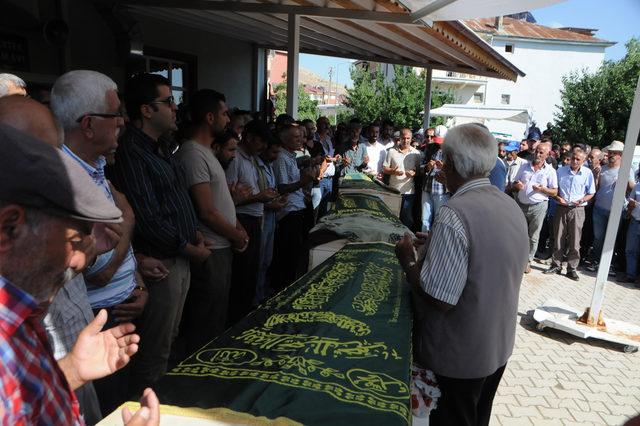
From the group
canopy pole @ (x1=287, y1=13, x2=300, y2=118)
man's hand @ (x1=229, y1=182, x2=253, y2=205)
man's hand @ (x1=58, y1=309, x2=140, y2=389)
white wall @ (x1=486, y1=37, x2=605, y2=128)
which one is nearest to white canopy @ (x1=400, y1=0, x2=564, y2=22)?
canopy pole @ (x1=287, y1=13, x2=300, y2=118)

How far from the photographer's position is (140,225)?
2312mm

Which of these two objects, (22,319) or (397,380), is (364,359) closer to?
(397,380)

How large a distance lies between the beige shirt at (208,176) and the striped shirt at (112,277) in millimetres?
821

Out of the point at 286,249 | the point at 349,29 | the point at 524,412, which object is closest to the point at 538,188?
the point at 349,29

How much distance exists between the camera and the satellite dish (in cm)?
539

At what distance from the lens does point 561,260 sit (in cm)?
691

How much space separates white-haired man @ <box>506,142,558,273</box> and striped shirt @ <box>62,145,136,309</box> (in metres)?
6.08

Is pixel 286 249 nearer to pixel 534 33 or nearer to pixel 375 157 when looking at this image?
pixel 375 157

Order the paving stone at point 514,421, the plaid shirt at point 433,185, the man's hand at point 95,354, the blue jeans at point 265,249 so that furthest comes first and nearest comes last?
1. the plaid shirt at point 433,185
2. the blue jeans at point 265,249
3. the paving stone at point 514,421
4. the man's hand at point 95,354

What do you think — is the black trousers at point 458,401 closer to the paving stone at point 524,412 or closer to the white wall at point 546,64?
the paving stone at point 524,412

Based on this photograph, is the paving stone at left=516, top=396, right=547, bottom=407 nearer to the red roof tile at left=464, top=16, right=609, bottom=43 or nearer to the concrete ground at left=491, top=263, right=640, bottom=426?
the concrete ground at left=491, top=263, right=640, bottom=426

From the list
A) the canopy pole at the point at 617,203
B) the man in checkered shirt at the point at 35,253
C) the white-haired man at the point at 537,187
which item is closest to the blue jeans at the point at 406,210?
the white-haired man at the point at 537,187

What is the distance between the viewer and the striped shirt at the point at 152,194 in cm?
227

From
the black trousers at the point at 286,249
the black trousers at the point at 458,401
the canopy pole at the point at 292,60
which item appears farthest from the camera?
the canopy pole at the point at 292,60
